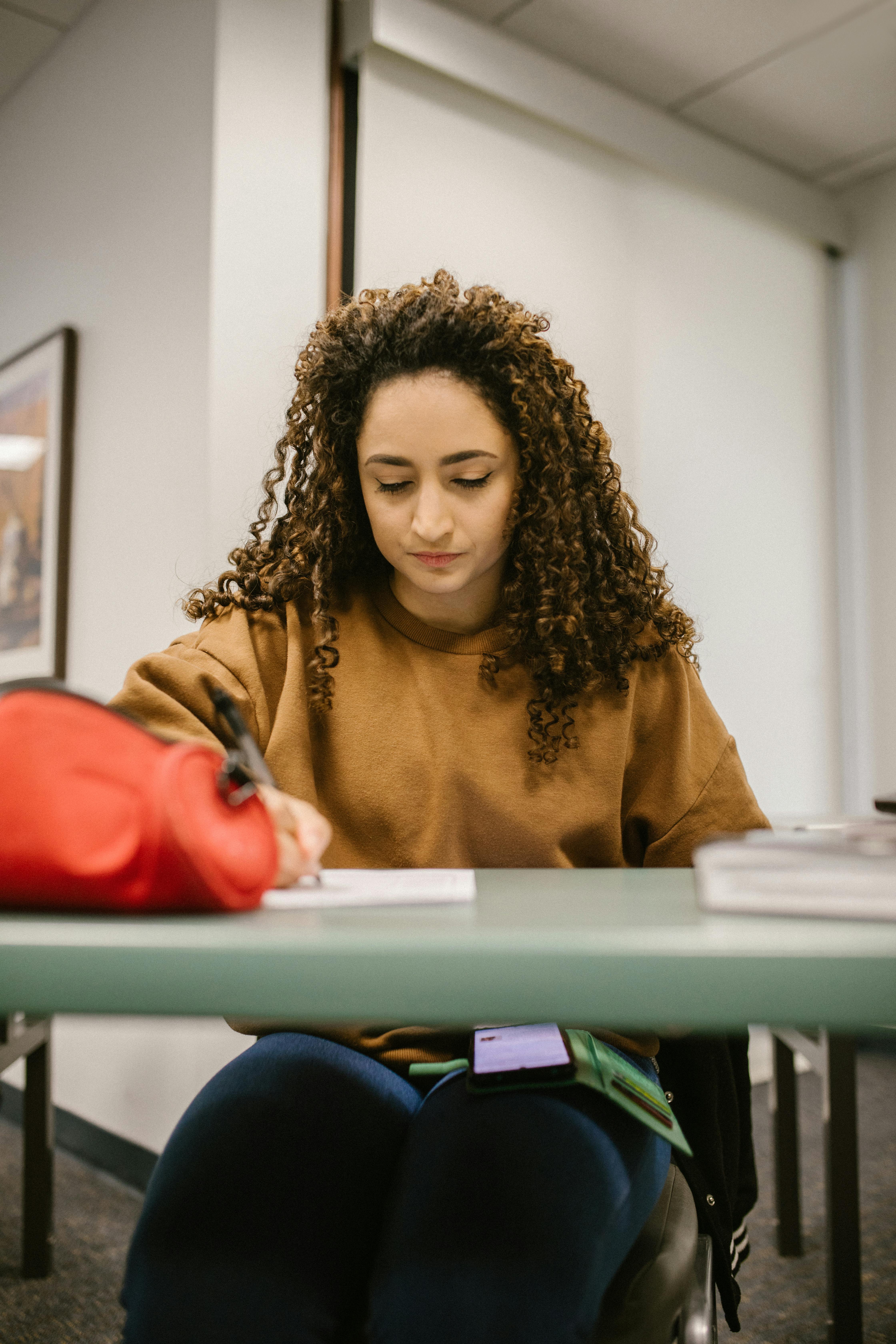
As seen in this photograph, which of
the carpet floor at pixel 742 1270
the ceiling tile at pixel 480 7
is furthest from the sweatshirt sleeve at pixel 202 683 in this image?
the ceiling tile at pixel 480 7

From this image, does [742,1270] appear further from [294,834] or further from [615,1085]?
[294,834]

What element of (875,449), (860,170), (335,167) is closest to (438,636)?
(335,167)

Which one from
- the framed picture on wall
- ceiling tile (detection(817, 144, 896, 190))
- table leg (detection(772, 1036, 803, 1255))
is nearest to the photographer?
table leg (detection(772, 1036, 803, 1255))

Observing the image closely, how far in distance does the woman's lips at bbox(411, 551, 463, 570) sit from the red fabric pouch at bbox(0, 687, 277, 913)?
560mm

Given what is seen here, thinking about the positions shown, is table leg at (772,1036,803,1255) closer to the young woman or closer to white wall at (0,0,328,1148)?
the young woman

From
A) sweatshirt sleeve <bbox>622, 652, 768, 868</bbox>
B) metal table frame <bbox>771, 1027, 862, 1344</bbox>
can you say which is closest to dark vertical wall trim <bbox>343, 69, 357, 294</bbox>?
sweatshirt sleeve <bbox>622, 652, 768, 868</bbox>

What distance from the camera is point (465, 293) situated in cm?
115

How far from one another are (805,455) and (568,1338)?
291cm

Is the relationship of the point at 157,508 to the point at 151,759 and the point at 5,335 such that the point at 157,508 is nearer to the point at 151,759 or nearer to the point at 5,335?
the point at 5,335

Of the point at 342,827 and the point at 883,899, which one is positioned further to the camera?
the point at 342,827

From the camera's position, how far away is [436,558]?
1.06 m

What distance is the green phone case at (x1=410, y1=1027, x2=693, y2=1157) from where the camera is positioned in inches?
28.9

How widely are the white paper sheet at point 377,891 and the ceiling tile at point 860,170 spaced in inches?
119

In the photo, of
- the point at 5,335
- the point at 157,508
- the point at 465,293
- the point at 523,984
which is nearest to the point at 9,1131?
the point at 157,508
